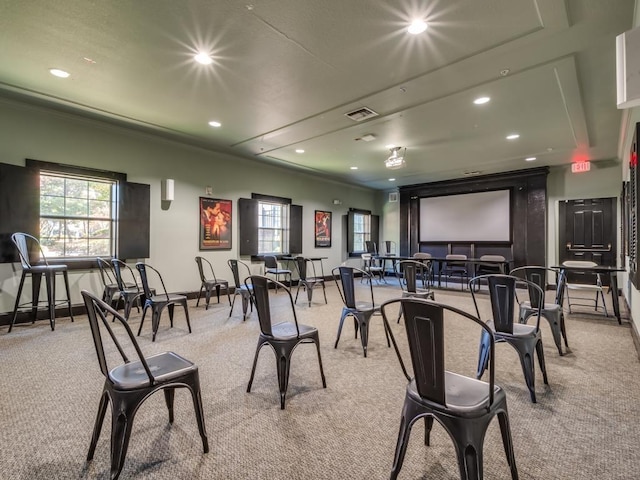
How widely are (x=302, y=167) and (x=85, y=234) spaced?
461cm

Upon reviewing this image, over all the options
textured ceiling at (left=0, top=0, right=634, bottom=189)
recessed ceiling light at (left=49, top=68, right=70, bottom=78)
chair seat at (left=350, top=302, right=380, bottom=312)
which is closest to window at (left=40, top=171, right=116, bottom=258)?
textured ceiling at (left=0, top=0, right=634, bottom=189)

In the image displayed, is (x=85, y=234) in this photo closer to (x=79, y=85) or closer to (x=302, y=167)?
(x=79, y=85)

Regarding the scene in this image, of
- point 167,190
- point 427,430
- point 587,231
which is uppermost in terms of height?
point 167,190

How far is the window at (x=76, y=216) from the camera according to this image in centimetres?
452

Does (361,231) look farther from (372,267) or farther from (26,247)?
(26,247)

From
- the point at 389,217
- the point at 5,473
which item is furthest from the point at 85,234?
the point at 389,217

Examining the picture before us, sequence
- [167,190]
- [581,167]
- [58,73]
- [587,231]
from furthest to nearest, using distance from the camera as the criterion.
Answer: [587,231] → [581,167] → [167,190] → [58,73]

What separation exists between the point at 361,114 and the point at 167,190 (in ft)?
11.5

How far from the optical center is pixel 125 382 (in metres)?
1.49

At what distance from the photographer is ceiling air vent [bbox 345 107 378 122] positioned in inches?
172

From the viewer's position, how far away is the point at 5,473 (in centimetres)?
151

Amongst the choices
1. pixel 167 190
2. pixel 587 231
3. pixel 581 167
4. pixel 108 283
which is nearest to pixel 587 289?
pixel 587 231

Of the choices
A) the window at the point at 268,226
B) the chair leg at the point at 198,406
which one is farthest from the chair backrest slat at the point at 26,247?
the chair leg at the point at 198,406

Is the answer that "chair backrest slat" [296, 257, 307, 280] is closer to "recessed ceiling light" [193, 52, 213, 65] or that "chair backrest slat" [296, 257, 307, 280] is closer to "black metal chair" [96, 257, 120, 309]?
"black metal chair" [96, 257, 120, 309]
